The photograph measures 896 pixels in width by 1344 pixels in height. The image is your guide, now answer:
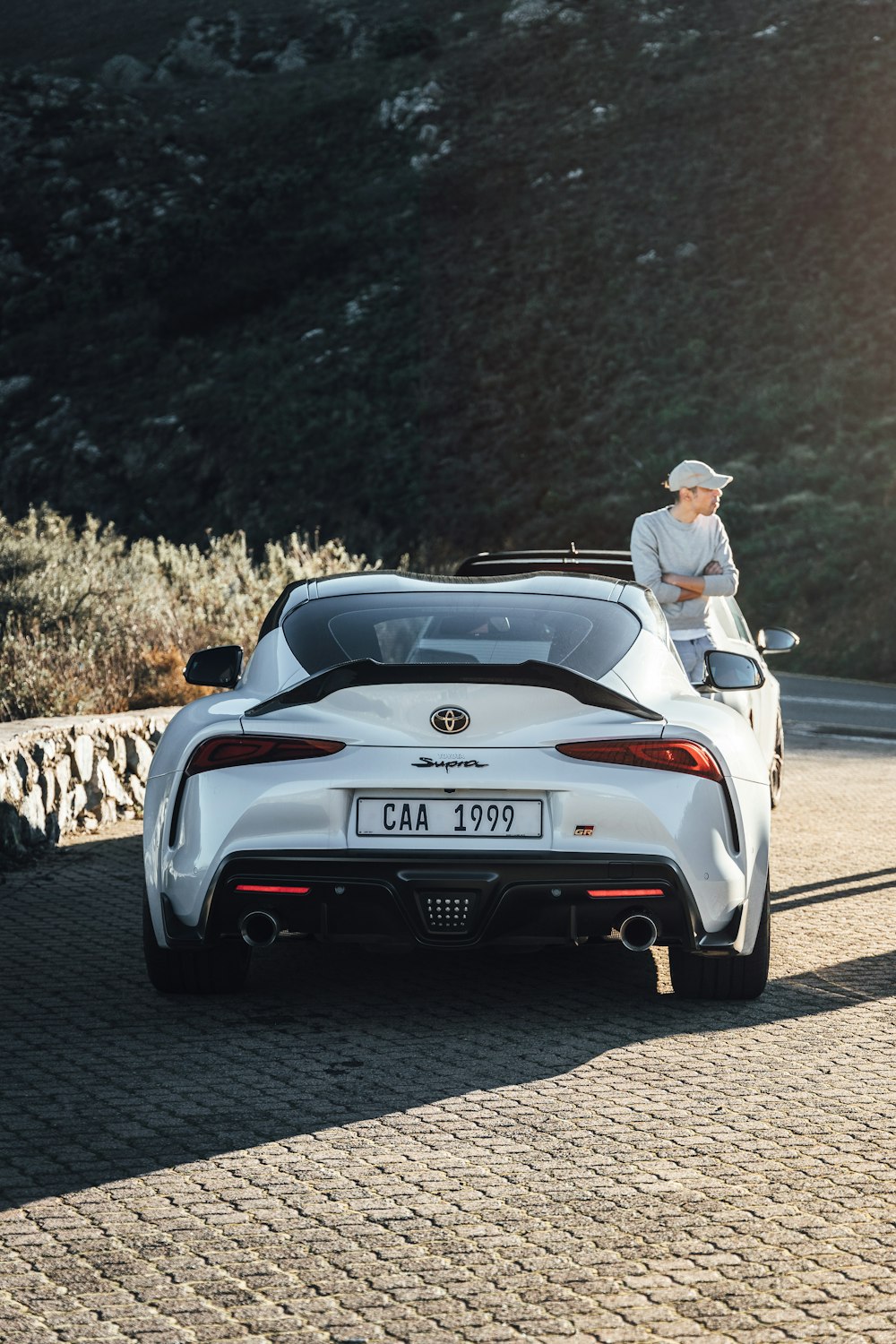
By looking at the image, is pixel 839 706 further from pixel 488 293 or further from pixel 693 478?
pixel 488 293

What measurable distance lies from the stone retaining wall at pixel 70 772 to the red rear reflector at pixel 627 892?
4611 millimetres

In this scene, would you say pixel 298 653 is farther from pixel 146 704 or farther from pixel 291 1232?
pixel 146 704

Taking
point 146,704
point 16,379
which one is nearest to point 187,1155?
point 146,704

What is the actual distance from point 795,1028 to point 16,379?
4679cm

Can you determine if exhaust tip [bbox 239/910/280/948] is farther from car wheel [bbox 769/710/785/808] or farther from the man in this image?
car wheel [bbox 769/710/785/808]

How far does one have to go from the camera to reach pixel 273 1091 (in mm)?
5305

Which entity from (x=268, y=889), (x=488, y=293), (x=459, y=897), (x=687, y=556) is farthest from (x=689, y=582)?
(x=488, y=293)

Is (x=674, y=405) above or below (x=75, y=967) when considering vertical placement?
above

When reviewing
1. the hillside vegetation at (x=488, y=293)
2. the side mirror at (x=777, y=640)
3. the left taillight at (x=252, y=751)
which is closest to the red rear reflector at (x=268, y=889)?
the left taillight at (x=252, y=751)

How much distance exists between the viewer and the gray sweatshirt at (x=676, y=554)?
9227 millimetres

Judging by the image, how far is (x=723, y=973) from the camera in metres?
6.47

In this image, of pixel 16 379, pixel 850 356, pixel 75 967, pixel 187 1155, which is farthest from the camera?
pixel 16 379

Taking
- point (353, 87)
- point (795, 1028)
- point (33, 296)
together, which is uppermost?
point (353, 87)

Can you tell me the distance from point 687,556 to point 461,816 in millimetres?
3761
